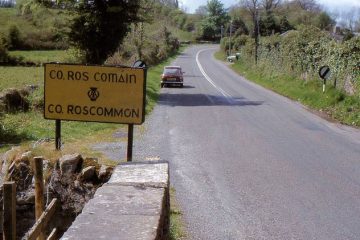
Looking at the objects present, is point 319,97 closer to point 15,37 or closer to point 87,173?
point 87,173

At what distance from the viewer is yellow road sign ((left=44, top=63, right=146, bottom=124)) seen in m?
8.02

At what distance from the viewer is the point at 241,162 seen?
12445mm

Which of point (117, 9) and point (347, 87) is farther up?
point (117, 9)

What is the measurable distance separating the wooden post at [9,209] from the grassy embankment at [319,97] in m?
16.7

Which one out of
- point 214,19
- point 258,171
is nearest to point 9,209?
point 258,171

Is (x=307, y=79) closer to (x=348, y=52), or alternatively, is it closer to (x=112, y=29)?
(x=348, y=52)

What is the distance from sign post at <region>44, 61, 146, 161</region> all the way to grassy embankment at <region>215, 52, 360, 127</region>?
14224mm

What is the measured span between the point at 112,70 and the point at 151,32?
77989 millimetres

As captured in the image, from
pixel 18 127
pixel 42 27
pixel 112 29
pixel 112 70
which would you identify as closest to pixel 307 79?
pixel 112 29

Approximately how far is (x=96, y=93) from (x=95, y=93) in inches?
0.9

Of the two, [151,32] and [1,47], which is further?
[151,32]

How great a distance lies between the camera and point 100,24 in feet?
85.7

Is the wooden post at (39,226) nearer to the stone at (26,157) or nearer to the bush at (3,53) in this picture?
the stone at (26,157)

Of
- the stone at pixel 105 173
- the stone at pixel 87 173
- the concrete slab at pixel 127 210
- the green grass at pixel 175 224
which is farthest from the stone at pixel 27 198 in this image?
the concrete slab at pixel 127 210
